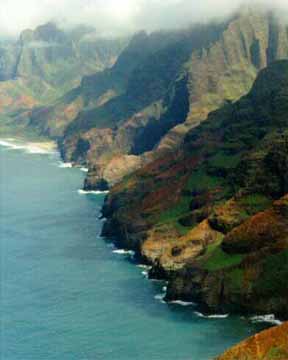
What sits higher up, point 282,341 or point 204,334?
point 282,341

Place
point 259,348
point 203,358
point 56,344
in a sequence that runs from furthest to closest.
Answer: point 56,344
point 203,358
point 259,348

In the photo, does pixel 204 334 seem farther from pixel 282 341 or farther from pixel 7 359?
Answer: pixel 282 341

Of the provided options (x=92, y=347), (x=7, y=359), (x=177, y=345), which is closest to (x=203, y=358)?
(x=177, y=345)

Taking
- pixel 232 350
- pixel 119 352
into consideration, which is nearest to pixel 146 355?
pixel 119 352

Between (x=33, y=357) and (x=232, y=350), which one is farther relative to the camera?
(x=33, y=357)

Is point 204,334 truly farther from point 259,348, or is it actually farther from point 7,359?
point 259,348

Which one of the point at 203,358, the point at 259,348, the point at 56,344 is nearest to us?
the point at 259,348
